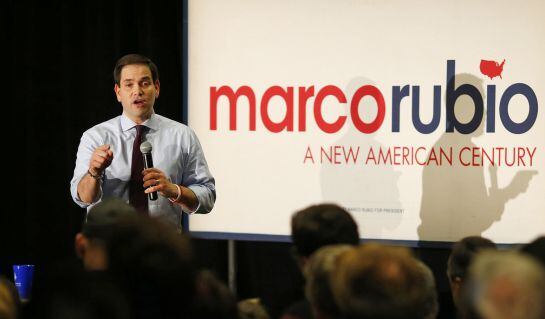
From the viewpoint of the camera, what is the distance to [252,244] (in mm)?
5719

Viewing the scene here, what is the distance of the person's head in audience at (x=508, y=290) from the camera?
66.1 inches

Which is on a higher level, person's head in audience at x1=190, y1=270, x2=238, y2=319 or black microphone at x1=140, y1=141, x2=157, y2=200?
black microphone at x1=140, y1=141, x2=157, y2=200

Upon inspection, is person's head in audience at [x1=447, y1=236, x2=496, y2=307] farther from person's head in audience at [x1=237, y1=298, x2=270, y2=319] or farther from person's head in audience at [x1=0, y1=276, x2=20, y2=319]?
person's head in audience at [x1=0, y1=276, x2=20, y2=319]

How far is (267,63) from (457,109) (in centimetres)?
113

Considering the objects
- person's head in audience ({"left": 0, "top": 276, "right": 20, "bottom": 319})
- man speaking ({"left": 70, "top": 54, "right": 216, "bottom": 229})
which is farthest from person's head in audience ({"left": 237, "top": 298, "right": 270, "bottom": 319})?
man speaking ({"left": 70, "top": 54, "right": 216, "bottom": 229})

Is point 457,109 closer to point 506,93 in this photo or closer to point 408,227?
point 506,93

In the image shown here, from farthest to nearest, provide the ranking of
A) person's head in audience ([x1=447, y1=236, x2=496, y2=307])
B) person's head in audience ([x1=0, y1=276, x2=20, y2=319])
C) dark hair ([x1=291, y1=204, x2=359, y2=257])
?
1. person's head in audience ([x1=447, y1=236, x2=496, y2=307])
2. dark hair ([x1=291, y1=204, x2=359, y2=257])
3. person's head in audience ([x1=0, y1=276, x2=20, y2=319])

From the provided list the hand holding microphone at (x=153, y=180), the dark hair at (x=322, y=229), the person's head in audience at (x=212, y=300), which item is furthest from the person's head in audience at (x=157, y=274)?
the hand holding microphone at (x=153, y=180)

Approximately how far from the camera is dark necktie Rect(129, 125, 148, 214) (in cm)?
405

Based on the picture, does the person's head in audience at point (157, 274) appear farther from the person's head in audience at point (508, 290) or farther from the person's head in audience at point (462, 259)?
the person's head in audience at point (462, 259)

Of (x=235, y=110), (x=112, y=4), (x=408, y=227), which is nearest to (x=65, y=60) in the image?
(x=112, y=4)

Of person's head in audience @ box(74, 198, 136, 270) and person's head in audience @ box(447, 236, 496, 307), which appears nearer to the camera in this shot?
person's head in audience @ box(74, 198, 136, 270)

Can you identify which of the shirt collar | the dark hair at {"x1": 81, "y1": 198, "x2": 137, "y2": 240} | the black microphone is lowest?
the dark hair at {"x1": 81, "y1": 198, "x2": 137, "y2": 240}

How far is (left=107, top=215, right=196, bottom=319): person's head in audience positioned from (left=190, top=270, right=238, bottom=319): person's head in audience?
42 mm
